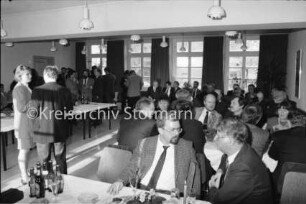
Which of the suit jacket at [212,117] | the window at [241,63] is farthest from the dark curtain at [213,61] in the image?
the suit jacket at [212,117]

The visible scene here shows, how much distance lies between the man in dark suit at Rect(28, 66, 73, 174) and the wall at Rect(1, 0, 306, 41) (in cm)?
245

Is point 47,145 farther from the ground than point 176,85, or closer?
closer

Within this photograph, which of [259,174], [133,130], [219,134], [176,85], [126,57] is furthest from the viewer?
[126,57]

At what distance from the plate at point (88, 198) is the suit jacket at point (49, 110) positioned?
177cm

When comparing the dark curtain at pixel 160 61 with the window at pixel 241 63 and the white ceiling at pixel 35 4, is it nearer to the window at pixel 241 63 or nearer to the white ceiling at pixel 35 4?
the window at pixel 241 63

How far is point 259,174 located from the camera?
1.81 m

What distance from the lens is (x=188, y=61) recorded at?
11.3 m

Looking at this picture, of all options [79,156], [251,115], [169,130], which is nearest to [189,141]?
[169,130]

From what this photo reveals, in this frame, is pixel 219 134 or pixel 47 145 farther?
pixel 47 145

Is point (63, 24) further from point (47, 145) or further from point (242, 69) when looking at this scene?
point (242, 69)

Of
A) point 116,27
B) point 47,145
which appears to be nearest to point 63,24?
point 116,27

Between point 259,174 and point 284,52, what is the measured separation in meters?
9.15

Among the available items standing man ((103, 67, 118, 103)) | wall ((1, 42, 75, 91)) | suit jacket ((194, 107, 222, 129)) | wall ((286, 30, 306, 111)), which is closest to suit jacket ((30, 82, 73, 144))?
suit jacket ((194, 107, 222, 129))

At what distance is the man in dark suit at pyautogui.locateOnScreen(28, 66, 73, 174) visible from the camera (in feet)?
10.6
